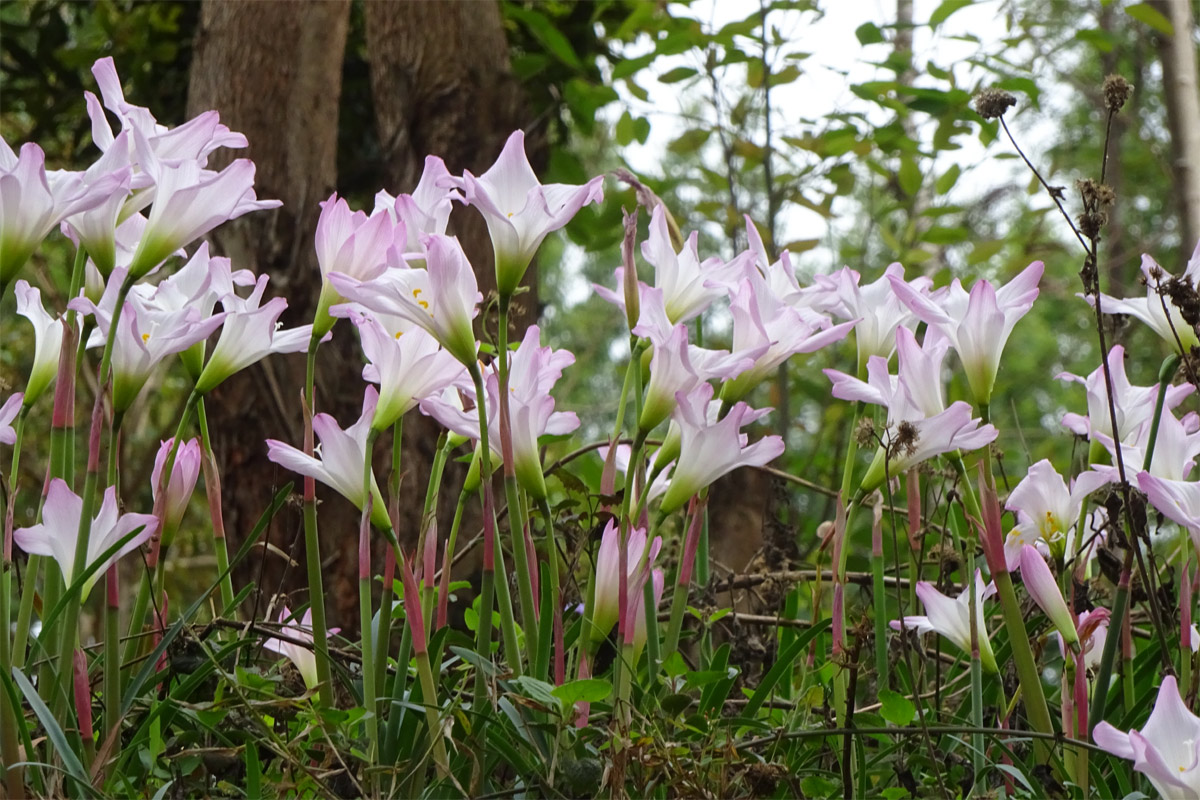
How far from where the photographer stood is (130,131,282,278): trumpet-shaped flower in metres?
0.83

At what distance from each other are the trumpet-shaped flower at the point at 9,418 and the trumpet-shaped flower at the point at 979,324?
0.65 metres

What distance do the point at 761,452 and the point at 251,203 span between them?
418mm

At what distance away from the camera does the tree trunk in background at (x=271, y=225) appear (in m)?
2.47

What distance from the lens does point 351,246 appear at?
87 cm

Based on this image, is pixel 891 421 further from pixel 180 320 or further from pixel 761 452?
pixel 180 320

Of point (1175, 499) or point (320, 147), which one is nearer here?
point (1175, 499)

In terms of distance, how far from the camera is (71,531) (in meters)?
0.83

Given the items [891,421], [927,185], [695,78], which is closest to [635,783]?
[891,421]

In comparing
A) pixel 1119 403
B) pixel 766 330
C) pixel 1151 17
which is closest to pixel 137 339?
pixel 766 330

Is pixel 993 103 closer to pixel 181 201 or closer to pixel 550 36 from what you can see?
pixel 181 201

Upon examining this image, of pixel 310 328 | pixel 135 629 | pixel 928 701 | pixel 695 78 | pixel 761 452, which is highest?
pixel 695 78

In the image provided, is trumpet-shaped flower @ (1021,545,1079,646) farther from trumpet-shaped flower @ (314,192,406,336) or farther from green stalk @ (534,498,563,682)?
trumpet-shaped flower @ (314,192,406,336)

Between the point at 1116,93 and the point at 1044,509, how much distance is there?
351 millimetres

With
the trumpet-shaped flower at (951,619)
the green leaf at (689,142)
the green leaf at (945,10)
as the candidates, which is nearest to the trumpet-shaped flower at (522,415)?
the trumpet-shaped flower at (951,619)
